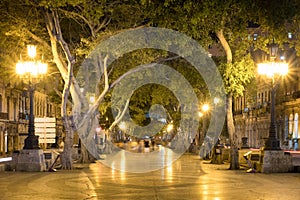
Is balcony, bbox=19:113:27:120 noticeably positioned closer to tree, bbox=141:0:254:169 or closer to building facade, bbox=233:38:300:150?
building facade, bbox=233:38:300:150

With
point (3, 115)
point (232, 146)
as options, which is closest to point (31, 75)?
point (232, 146)

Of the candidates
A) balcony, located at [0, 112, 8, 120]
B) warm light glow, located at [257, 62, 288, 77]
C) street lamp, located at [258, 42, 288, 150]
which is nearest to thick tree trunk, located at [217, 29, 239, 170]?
street lamp, located at [258, 42, 288, 150]

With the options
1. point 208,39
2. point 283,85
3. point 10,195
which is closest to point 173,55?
point 208,39

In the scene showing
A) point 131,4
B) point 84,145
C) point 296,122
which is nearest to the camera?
point 131,4

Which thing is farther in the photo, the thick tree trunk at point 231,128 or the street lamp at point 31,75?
the thick tree trunk at point 231,128

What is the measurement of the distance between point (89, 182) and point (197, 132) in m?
49.9

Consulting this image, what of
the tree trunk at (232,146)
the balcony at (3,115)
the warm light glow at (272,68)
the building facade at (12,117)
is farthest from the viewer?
the building facade at (12,117)

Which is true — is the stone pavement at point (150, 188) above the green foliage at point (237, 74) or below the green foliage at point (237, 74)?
below

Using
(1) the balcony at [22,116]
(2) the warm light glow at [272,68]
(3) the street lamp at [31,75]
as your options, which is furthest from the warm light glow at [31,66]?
(1) the balcony at [22,116]

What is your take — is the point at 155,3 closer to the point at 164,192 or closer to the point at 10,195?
the point at 164,192

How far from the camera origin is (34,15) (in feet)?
106

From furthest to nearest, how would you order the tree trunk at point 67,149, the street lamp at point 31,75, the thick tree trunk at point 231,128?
the tree trunk at point 67,149, the thick tree trunk at point 231,128, the street lamp at point 31,75

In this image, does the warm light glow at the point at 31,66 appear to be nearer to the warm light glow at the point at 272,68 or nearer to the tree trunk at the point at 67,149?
the tree trunk at the point at 67,149

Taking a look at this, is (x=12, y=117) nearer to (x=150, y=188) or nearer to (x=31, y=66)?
(x=31, y=66)
